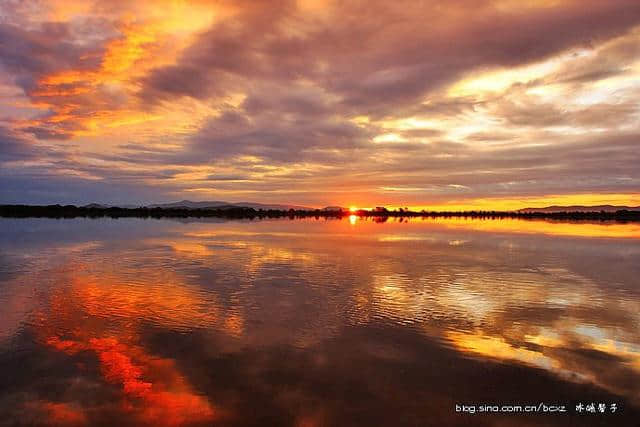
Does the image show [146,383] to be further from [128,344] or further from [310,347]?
[310,347]

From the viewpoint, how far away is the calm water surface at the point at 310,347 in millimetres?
8938

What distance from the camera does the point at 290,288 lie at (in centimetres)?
2067

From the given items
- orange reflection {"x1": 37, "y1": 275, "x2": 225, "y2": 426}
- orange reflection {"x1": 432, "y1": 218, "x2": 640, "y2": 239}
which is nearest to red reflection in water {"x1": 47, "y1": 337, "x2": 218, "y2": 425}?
orange reflection {"x1": 37, "y1": 275, "x2": 225, "y2": 426}

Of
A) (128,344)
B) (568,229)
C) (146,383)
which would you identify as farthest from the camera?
(568,229)

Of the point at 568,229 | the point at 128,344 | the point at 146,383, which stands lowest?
the point at 146,383

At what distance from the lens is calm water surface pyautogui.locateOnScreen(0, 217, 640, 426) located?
894cm

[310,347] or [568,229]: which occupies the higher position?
[568,229]

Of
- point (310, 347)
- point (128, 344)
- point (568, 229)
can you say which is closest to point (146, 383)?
point (128, 344)

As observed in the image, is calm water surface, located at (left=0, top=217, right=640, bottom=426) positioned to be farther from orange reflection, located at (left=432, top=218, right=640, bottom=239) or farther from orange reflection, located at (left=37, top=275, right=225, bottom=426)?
orange reflection, located at (left=432, top=218, right=640, bottom=239)

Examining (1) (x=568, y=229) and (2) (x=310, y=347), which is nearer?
(2) (x=310, y=347)

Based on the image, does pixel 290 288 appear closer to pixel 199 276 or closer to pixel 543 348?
pixel 199 276

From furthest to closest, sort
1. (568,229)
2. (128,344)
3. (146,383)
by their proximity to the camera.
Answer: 1. (568,229)
2. (128,344)
3. (146,383)

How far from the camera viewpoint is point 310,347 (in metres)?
12.5

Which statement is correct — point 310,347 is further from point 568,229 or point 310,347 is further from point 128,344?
point 568,229
